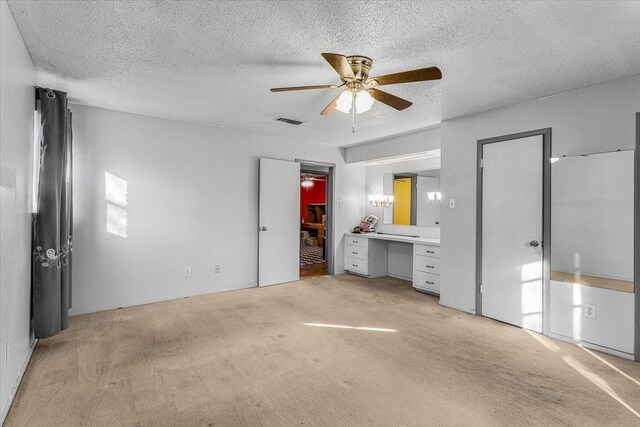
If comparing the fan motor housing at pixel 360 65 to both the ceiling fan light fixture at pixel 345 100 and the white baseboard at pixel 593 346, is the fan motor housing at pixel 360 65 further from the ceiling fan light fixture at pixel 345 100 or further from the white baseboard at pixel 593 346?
the white baseboard at pixel 593 346

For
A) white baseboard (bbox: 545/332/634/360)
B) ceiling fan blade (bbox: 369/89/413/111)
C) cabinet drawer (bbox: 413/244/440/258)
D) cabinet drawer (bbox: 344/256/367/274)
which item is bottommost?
white baseboard (bbox: 545/332/634/360)

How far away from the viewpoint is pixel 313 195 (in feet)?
37.3

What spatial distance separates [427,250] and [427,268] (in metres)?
0.26

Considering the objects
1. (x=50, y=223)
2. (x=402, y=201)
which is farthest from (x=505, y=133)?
(x=50, y=223)

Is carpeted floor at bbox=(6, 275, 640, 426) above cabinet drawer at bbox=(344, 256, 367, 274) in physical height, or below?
below

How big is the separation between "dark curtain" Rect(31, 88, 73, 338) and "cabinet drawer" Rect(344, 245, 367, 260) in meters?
4.18

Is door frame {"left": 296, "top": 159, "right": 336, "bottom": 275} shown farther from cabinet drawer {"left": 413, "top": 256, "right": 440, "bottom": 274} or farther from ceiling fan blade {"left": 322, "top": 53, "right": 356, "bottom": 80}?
ceiling fan blade {"left": 322, "top": 53, "right": 356, "bottom": 80}

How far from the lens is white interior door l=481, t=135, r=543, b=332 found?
11.0 ft

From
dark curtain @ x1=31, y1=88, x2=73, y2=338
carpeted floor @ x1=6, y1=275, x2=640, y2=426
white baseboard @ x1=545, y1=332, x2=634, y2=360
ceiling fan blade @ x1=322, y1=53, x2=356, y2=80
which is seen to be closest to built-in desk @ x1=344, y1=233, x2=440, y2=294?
carpeted floor @ x1=6, y1=275, x2=640, y2=426

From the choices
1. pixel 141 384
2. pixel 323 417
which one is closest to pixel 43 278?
pixel 141 384

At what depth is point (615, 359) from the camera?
275 centimetres

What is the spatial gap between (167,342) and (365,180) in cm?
453

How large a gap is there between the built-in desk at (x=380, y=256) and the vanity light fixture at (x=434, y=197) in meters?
0.56

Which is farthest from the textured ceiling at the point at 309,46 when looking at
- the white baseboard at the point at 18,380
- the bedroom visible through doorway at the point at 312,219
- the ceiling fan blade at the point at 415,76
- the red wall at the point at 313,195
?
A: the red wall at the point at 313,195
